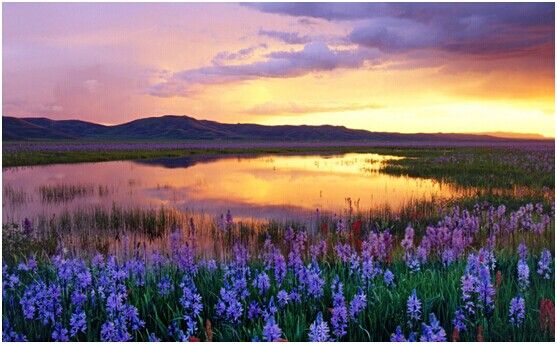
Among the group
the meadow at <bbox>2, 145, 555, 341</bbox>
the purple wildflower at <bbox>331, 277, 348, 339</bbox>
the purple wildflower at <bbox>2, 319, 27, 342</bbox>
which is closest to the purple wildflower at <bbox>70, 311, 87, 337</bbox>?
the meadow at <bbox>2, 145, 555, 341</bbox>

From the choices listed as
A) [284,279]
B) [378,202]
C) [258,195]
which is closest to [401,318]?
[284,279]

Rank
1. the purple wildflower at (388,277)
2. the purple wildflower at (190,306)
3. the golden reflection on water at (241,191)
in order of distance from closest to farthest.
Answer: the purple wildflower at (190,306) < the purple wildflower at (388,277) < the golden reflection on water at (241,191)

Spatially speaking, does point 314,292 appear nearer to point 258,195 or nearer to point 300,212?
point 300,212

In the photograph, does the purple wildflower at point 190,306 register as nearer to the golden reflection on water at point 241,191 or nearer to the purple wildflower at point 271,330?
the purple wildflower at point 271,330

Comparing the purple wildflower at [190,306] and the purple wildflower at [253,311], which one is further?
the purple wildflower at [253,311]

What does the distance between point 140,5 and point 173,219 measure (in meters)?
6.94

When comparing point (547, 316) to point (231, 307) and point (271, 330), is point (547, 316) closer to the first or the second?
point (271, 330)

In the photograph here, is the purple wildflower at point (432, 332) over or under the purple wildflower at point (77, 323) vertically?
over

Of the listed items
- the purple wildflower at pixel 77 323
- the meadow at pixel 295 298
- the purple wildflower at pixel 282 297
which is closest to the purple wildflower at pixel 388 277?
the meadow at pixel 295 298

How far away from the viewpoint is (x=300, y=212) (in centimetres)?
1523

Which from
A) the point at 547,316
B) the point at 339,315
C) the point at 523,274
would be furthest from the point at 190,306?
the point at 523,274

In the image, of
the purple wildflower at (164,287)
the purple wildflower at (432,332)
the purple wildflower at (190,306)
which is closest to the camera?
the purple wildflower at (432,332)

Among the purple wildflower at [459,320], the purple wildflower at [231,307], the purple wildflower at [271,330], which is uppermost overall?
the purple wildflower at [271,330]

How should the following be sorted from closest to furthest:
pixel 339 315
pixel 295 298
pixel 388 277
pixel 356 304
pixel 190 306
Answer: pixel 339 315 → pixel 356 304 → pixel 295 298 → pixel 190 306 → pixel 388 277
